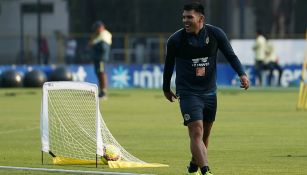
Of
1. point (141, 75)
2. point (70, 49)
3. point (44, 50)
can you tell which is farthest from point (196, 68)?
point (44, 50)

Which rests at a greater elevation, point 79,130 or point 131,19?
point 79,130

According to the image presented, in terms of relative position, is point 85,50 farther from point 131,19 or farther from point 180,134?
point 180,134

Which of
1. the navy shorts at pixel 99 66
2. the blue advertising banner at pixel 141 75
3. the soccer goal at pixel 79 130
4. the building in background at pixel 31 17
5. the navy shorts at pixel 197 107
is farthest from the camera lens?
the building in background at pixel 31 17

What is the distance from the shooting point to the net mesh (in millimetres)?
14406

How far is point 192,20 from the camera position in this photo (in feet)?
40.0

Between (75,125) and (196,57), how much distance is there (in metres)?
3.78

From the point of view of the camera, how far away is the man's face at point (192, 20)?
12.2 m

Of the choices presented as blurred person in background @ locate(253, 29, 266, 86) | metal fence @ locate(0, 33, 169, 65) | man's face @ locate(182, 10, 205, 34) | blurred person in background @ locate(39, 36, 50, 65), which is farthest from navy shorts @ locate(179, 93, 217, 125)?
blurred person in background @ locate(39, 36, 50, 65)

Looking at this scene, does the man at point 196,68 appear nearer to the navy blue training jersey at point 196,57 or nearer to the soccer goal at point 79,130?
the navy blue training jersey at point 196,57

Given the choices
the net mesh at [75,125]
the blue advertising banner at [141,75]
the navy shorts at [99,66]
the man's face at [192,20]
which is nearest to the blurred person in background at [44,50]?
the blue advertising banner at [141,75]

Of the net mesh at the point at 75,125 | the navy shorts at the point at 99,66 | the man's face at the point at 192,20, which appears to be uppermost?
the man's face at the point at 192,20

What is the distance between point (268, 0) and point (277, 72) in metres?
23.3

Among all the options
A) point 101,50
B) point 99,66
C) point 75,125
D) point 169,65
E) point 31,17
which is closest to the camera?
point 169,65

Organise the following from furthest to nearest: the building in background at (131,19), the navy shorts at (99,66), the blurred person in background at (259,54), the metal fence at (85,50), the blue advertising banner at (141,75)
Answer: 1. the building in background at (131,19)
2. the metal fence at (85,50)
3. the blue advertising banner at (141,75)
4. the blurred person in background at (259,54)
5. the navy shorts at (99,66)
